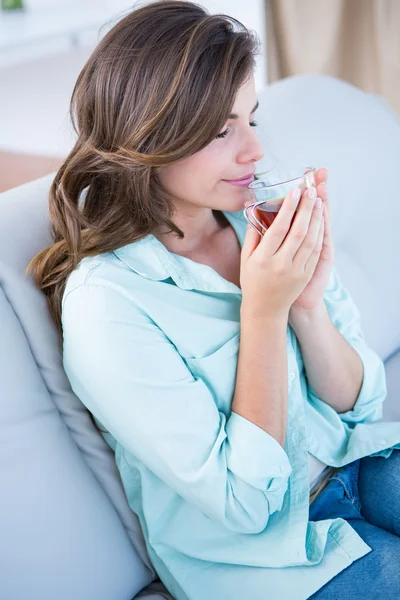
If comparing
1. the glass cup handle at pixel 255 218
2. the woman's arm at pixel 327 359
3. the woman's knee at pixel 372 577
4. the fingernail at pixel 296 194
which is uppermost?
the fingernail at pixel 296 194

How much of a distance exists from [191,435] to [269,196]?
363 millimetres

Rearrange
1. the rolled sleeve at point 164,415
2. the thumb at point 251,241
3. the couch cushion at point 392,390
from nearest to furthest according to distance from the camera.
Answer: the rolled sleeve at point 164,415 < the thumb at point 251,241 < the couch cushion at point 392,390

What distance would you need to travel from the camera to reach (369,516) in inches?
49.3

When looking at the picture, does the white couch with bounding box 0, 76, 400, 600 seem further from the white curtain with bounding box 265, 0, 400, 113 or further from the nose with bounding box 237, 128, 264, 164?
the white curtain with bounding box 265, 0, 400, 113

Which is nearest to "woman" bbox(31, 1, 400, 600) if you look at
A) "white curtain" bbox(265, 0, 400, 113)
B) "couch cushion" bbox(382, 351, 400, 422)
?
"couch cushion" bbox(382, 351, 400, 422)

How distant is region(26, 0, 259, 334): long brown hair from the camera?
3.37 ft

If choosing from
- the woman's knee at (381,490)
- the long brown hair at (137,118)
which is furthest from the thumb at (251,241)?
the woman's knee at (381,490)

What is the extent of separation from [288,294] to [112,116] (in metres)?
0.37

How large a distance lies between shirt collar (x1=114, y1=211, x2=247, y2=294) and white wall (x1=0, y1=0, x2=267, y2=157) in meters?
1.62

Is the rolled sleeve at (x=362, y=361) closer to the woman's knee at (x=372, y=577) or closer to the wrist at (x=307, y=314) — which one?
the wrist at (x=307, y=314)

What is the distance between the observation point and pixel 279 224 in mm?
1045

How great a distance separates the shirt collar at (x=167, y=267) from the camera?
3.65ft

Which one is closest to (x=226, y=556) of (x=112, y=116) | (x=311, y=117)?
(x=112, y=116)

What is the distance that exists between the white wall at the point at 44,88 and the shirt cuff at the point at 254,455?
1832mm
